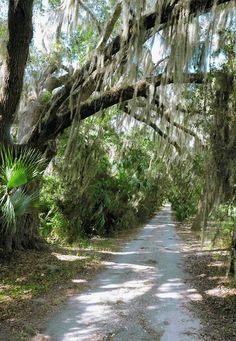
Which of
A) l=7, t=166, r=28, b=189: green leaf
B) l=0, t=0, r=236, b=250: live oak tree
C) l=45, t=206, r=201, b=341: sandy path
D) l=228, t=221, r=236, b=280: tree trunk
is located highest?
l=0, t=0, r=236, b=250: live oak tree

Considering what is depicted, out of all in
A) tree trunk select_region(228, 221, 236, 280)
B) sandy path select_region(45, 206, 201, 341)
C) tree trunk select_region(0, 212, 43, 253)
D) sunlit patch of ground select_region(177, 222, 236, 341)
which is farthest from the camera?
tree trunk select_region(0, 212, 43, 253)

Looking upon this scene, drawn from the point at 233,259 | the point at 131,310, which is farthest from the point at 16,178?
the point at 233,259

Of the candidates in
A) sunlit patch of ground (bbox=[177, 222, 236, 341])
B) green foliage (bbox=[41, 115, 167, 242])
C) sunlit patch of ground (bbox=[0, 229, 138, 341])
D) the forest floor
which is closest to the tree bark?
sunlit patch of ground (bbox=[0, 229, 138, 341])

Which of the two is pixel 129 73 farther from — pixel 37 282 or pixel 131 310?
pixel 131 310

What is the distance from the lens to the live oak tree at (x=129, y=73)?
24.8 ft

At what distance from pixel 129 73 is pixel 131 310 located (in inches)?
167

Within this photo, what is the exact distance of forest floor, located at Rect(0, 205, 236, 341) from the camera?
5152mm

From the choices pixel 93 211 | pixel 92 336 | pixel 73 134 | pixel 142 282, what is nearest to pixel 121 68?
pixel 73 134

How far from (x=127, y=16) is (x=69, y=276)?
4.85 m

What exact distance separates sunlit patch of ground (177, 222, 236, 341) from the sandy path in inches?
7.3

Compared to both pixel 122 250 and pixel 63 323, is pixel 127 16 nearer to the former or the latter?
pixel 63 323

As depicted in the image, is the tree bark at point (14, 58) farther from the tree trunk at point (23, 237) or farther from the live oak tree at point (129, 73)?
the tree trunk at point (23, 237)

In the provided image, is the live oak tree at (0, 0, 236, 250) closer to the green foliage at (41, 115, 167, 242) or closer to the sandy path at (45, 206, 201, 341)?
the sandy path at (45, 206, 201, 341)

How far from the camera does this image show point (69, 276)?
8305mm
